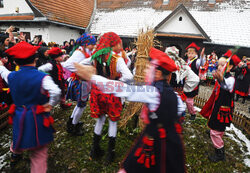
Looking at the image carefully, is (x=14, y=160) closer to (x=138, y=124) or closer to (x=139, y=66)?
(x=138, y=124)

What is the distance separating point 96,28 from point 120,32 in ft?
8.96

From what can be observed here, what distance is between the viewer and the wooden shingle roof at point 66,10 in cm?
1014

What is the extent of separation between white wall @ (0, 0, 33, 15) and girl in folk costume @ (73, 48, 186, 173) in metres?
12.4

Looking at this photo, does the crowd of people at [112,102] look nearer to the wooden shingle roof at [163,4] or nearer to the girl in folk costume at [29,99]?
the girl in folk costume at [29,99]

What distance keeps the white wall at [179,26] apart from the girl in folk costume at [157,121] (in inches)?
474

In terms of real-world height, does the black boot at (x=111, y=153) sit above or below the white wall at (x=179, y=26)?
below

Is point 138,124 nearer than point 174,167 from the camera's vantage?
No

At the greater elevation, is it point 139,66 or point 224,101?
point 139,66

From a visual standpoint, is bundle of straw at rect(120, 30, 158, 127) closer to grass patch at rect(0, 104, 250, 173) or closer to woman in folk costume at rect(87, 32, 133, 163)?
grass patch at rect(0, 104, 250, 173)

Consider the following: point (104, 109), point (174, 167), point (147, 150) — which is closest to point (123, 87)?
point (147, 150)

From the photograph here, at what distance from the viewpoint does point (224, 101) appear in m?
2.79

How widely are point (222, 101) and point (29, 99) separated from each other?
10.3 ft

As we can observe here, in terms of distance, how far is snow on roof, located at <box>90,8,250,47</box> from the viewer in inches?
469

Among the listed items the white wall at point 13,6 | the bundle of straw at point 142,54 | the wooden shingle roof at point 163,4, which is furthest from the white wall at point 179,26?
the white wall at point 13,6
